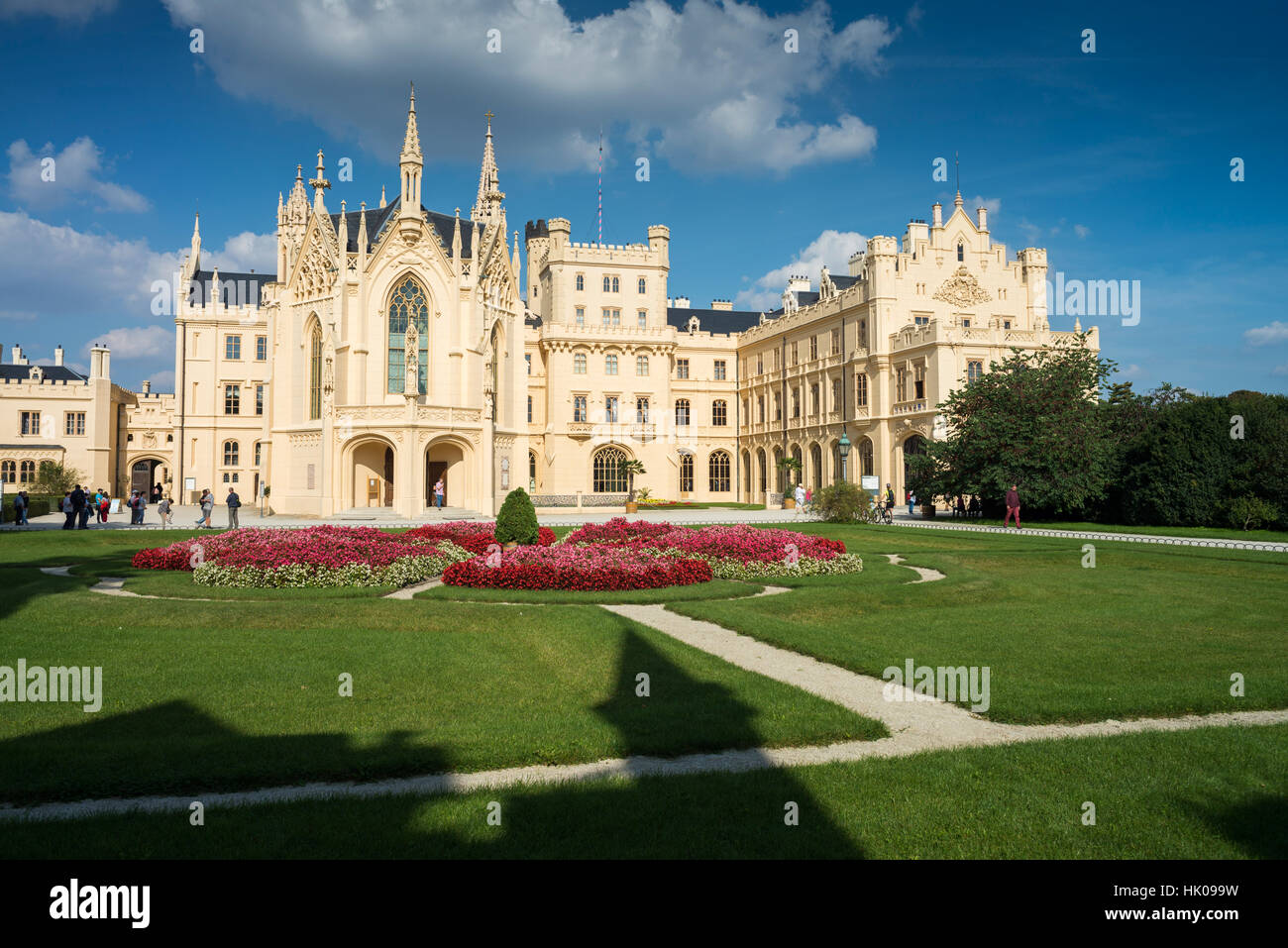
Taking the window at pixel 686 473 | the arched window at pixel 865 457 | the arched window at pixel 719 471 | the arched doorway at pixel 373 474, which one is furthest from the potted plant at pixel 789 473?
the arched doorway at pixel 373 474

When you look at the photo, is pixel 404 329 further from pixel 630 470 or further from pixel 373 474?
pixel 630 470

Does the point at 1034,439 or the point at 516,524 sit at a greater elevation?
the point at 1034,439

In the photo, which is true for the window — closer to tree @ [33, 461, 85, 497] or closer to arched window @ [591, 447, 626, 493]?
arched window @ [591, 447, 626, 493]

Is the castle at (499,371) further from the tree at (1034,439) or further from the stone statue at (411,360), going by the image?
the tree at (1034,439)

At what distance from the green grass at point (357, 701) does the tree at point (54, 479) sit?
5237cm

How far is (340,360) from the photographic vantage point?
43.3 m

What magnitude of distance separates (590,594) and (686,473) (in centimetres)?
5230

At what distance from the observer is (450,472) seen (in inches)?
1790

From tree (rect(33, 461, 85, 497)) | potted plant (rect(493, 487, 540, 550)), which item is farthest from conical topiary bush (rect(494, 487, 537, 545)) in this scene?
tree (rect(33, 461, 85, 497))

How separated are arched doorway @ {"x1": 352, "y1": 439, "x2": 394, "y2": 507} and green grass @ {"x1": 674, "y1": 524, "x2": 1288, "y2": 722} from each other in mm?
31238

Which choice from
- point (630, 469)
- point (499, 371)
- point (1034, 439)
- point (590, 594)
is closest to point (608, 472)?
point (630, 469)

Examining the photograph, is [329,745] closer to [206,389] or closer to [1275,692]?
[1275,692]

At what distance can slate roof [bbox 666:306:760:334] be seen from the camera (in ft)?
241
